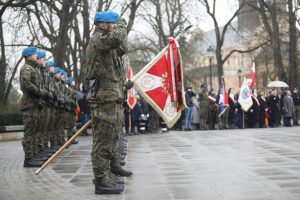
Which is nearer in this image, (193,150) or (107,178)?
(107,178)

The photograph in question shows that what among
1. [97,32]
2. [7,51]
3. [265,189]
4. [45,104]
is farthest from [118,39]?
[7,51]

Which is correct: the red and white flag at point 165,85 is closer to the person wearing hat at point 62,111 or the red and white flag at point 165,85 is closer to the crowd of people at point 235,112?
the person wearing hat at point 62,111

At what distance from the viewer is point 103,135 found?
252 inches

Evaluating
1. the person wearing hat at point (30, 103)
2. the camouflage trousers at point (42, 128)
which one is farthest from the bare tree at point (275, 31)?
the person wearing hat at point (30, 103)

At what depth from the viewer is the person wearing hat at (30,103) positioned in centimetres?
965

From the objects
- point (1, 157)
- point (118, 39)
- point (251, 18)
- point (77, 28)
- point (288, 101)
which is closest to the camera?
point (118, 39)

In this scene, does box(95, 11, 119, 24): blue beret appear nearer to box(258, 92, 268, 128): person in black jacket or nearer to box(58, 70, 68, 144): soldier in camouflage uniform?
box(58, 70, 68, 144): soldier in camouflage uniform

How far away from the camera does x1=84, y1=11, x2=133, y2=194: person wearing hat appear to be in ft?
20.8

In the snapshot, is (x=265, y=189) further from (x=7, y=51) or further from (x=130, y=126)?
(x=7, y=51)

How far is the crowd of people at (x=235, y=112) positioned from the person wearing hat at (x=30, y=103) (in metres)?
13.6

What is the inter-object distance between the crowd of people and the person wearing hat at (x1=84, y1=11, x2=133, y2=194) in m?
16.6

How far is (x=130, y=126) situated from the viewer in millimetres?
20641

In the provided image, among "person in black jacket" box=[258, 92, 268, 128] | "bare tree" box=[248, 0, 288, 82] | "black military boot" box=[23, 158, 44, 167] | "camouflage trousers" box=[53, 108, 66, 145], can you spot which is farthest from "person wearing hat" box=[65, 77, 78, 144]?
"bare tree" box=[248, 0, 288, 82]

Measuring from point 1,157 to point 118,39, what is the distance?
6645 mm
